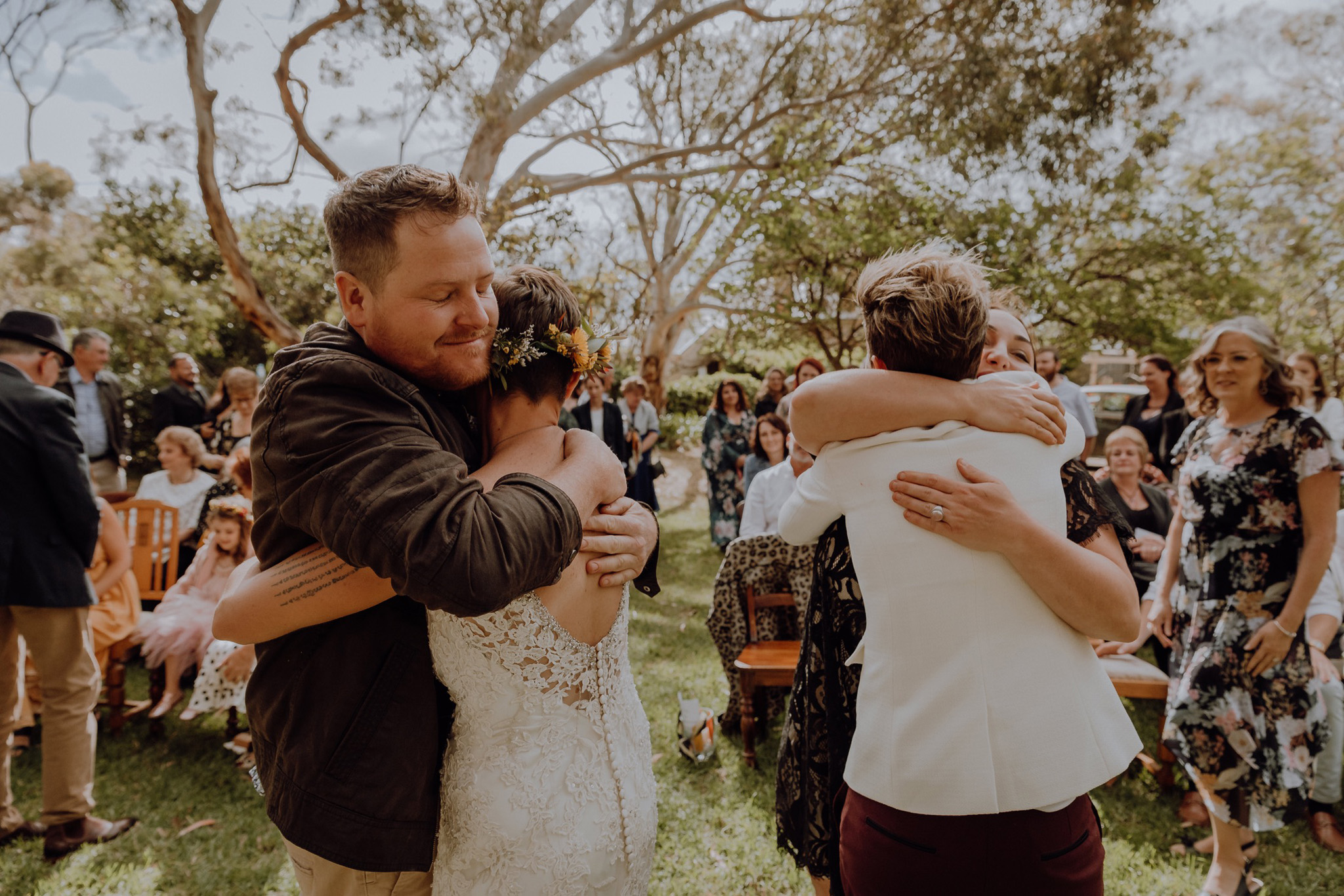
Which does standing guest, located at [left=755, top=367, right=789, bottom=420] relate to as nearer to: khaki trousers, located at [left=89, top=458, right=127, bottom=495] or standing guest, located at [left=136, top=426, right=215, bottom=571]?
standing guest, located at [left=136, top=426, right=215, bottom=571]

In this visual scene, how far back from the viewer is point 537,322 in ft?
4.80

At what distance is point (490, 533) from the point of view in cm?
107

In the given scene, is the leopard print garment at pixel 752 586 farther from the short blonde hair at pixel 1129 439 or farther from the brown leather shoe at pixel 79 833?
the brown leather shoe at pixel 79 833

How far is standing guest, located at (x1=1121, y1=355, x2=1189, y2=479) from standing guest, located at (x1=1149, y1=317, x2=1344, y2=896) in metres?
4.01

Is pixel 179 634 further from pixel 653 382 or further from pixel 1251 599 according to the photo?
pixel 653 382

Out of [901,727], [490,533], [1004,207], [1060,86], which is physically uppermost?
[1060,86]

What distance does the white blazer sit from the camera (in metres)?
1.28

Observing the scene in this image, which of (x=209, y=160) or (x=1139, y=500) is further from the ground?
(x=209, y=160)

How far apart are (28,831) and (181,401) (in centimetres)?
564

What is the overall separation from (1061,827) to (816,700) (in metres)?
0.67

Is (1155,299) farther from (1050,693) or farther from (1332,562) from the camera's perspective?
(1050,693)

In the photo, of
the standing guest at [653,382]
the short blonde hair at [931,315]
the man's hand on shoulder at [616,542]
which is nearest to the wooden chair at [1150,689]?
the short blonde hair at [931,315]

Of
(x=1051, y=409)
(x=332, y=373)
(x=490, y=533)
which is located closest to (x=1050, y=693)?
(x=1051, y=409)

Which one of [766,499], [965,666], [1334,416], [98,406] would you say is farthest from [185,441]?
[1334,416]
